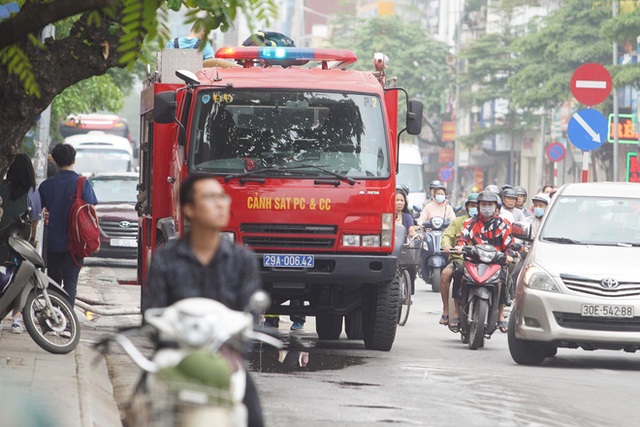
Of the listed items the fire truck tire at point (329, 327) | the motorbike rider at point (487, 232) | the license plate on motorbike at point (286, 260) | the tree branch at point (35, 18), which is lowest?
the fire truck tire at point (329, 327)

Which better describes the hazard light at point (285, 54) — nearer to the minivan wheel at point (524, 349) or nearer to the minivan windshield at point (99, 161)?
the minivan wheel at point (524, 349)

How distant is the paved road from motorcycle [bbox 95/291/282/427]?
12.8ft

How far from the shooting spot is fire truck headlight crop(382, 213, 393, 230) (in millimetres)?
14000

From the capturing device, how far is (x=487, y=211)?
16.1 m

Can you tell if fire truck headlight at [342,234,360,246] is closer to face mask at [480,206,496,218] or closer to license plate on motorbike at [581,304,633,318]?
license plate on motorbike at [581,304,633,318]

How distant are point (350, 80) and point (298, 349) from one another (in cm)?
264

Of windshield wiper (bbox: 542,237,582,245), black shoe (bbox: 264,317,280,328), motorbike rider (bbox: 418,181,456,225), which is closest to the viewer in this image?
windshield wiper (bbox: 542,237,582,245)

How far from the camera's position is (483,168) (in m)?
95.8

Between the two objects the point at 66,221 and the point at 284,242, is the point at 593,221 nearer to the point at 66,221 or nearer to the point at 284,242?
the point at 284,242

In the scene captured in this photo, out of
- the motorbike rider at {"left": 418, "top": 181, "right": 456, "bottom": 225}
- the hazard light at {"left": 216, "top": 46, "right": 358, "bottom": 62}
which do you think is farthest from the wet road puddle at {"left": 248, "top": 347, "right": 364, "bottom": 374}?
the motorbike rider at {"left": 418, "top": 181, "right": 456, "bottom": 225}

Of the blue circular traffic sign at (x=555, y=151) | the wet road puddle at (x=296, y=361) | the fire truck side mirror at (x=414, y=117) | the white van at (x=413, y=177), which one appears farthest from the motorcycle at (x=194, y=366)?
the white van at (x=413, y=177)

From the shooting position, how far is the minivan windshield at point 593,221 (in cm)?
1453

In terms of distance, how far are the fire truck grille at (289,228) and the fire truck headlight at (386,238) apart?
1.50 ft

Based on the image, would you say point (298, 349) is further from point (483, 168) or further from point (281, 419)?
point (483, 168)
